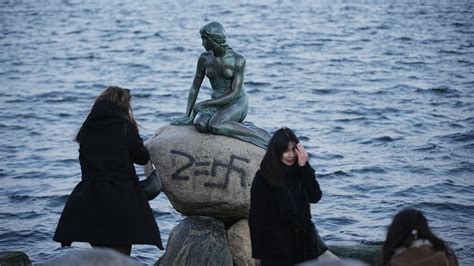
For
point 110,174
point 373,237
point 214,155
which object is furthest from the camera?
point 373,237

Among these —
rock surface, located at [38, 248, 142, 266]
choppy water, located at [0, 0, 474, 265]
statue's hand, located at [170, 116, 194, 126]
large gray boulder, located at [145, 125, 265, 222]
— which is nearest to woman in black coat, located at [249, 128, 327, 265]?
rock surface, located at [38, 248, 142, 266]

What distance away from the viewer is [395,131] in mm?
23516

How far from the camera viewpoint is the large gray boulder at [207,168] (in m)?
11.8

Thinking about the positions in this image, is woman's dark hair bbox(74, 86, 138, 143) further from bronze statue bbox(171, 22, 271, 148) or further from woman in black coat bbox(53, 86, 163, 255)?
bronze statue bbox(171, 22, 271, 148)

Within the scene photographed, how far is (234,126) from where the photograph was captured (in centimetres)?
1205

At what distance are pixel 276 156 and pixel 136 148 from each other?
5.66ft

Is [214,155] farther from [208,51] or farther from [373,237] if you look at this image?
[373,237]

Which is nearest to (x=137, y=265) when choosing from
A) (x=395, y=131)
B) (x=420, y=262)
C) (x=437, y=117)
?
(x=420, y=262)

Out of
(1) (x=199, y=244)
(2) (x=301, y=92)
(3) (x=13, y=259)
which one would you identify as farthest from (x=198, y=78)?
(2) (x=301, y=92)

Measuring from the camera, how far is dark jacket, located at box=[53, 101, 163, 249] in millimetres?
10578

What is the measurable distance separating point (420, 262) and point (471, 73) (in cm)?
2264

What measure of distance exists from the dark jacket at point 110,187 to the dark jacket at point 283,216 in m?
1.41

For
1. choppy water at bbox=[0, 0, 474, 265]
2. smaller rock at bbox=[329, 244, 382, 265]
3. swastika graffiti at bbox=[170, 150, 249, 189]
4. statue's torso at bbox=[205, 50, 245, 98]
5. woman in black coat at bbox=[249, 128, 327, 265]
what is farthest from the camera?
choppy water at bbox=[0, 0, 474, 265]

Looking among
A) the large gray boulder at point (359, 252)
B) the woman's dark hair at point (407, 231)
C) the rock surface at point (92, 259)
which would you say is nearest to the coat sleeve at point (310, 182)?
the woman's dark hair at point (407, 231)
